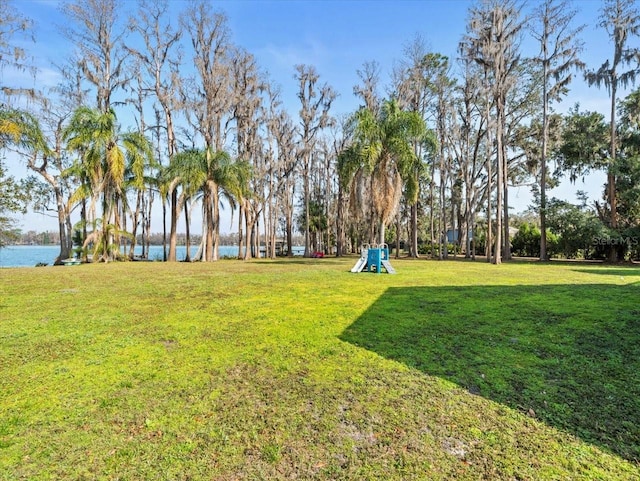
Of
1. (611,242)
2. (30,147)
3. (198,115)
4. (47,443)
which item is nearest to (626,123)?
(611,242)

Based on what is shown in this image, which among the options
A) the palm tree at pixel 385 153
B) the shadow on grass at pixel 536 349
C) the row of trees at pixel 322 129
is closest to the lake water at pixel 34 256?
the row of trees at pixel 322 129

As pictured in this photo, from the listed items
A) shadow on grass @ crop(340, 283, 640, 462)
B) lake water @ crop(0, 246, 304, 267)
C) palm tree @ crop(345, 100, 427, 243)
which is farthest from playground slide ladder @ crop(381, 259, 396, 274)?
lake water @ crop(0, 246, 304, 267)

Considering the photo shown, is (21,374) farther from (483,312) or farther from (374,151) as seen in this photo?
(374,151)

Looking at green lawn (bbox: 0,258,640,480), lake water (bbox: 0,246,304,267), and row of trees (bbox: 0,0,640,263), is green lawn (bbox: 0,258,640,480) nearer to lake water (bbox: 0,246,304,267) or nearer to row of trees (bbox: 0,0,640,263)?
row of trees (bbox: 0,0,640,263)

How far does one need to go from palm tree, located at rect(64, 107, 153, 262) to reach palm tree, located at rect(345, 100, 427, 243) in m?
11.0

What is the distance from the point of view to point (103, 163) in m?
15.8

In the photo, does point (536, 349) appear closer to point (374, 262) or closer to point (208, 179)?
point (374, 262)

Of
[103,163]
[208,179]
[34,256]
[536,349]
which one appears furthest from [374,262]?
[34,256]

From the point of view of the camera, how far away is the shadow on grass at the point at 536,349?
94.0 inches

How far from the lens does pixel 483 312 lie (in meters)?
5.22

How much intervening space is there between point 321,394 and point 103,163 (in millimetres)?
17363

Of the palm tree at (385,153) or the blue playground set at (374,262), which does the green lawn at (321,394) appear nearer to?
the blue playground set at (374,262)

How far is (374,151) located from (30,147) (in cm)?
1443

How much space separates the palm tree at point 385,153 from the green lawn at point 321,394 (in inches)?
409
